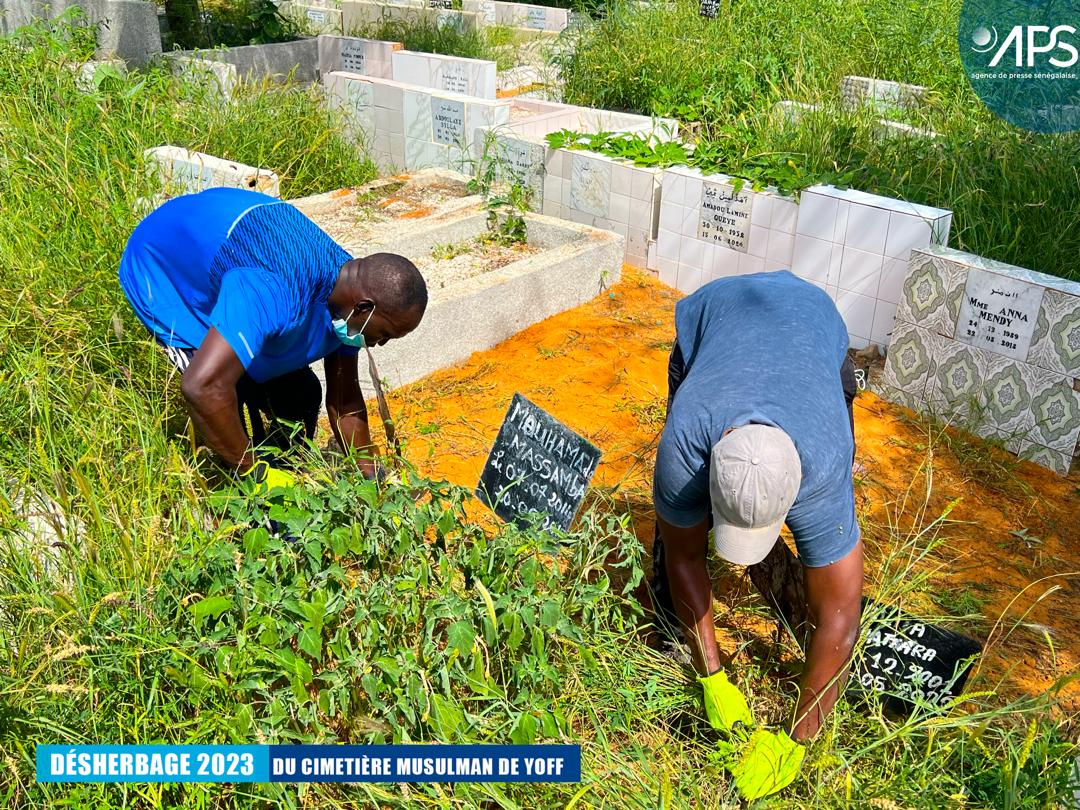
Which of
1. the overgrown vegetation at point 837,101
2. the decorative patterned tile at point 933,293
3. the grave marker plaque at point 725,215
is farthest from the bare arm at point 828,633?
the grave marker plaque at point 725,215

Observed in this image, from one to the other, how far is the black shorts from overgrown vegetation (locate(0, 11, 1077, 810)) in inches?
14.1

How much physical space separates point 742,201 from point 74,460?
420cm

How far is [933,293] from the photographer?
4.82 metres

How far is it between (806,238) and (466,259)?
7.24 ft

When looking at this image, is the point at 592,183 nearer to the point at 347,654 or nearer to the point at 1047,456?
the point at 1047,456

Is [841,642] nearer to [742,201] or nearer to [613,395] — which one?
[613,395]

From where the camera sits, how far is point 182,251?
2.89 metres

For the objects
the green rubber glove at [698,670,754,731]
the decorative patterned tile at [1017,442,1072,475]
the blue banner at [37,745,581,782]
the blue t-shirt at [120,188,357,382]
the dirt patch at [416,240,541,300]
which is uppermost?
the blue t-shirt at [120,188,357,382]

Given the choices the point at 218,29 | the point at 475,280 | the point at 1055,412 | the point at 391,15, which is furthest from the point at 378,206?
the point at 391,15

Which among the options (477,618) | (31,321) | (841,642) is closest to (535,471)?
(477,618)

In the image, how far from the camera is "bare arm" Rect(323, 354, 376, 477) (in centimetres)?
327

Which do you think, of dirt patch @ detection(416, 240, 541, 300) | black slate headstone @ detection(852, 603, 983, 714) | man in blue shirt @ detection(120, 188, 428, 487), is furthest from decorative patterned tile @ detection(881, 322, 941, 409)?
man in blue shirt @ detection(120, 188, 428, 487)

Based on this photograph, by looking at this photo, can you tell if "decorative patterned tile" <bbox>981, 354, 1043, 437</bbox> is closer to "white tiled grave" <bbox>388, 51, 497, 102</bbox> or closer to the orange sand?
the orange sand

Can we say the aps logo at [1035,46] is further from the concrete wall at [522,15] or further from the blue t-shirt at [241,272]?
the concrete wall at [522,15]
